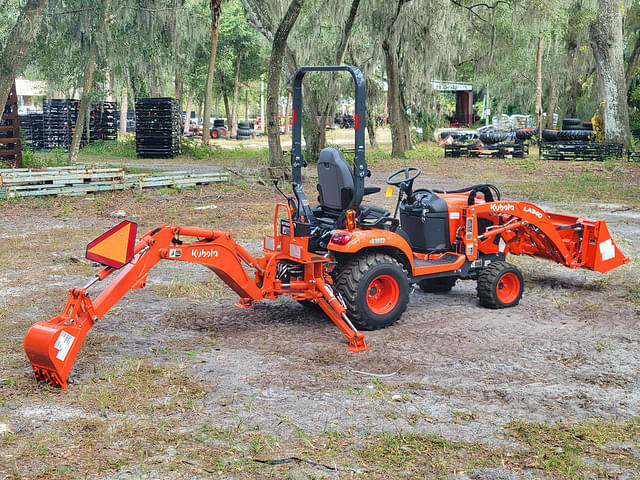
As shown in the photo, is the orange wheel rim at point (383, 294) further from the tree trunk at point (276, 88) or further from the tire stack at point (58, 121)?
the tire stack at point (58, 121)

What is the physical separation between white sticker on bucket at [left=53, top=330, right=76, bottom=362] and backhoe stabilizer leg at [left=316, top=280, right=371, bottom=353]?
2.17 metres

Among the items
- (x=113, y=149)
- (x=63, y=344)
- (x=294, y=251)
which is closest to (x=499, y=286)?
(x=294, y=251)

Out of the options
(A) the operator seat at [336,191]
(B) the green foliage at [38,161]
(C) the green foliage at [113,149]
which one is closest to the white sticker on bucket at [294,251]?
(A) the operator seat at [336,191]

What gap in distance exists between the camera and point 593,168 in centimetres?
2247

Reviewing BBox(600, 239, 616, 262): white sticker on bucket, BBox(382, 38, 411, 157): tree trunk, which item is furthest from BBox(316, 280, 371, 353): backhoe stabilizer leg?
BBox(382, 38, 411, 157): tree trunk

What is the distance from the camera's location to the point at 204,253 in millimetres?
6301

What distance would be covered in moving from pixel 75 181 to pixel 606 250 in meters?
11.8

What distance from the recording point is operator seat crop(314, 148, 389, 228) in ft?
22.1

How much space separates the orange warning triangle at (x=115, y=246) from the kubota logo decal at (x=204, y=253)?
1.93ft

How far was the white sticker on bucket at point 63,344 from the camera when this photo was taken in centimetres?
529

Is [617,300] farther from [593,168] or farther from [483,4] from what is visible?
[483,4]

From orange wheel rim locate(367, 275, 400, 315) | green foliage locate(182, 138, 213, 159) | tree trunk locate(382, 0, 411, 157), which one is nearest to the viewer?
orange wheel rim locate(367, 275, 400, 315)

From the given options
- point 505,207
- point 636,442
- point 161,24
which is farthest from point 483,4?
point 636,442

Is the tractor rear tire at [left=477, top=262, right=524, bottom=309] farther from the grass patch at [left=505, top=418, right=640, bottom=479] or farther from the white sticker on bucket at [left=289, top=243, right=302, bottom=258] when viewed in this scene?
the grass patch at [left=505, top=418, right=640, bottom=479]
